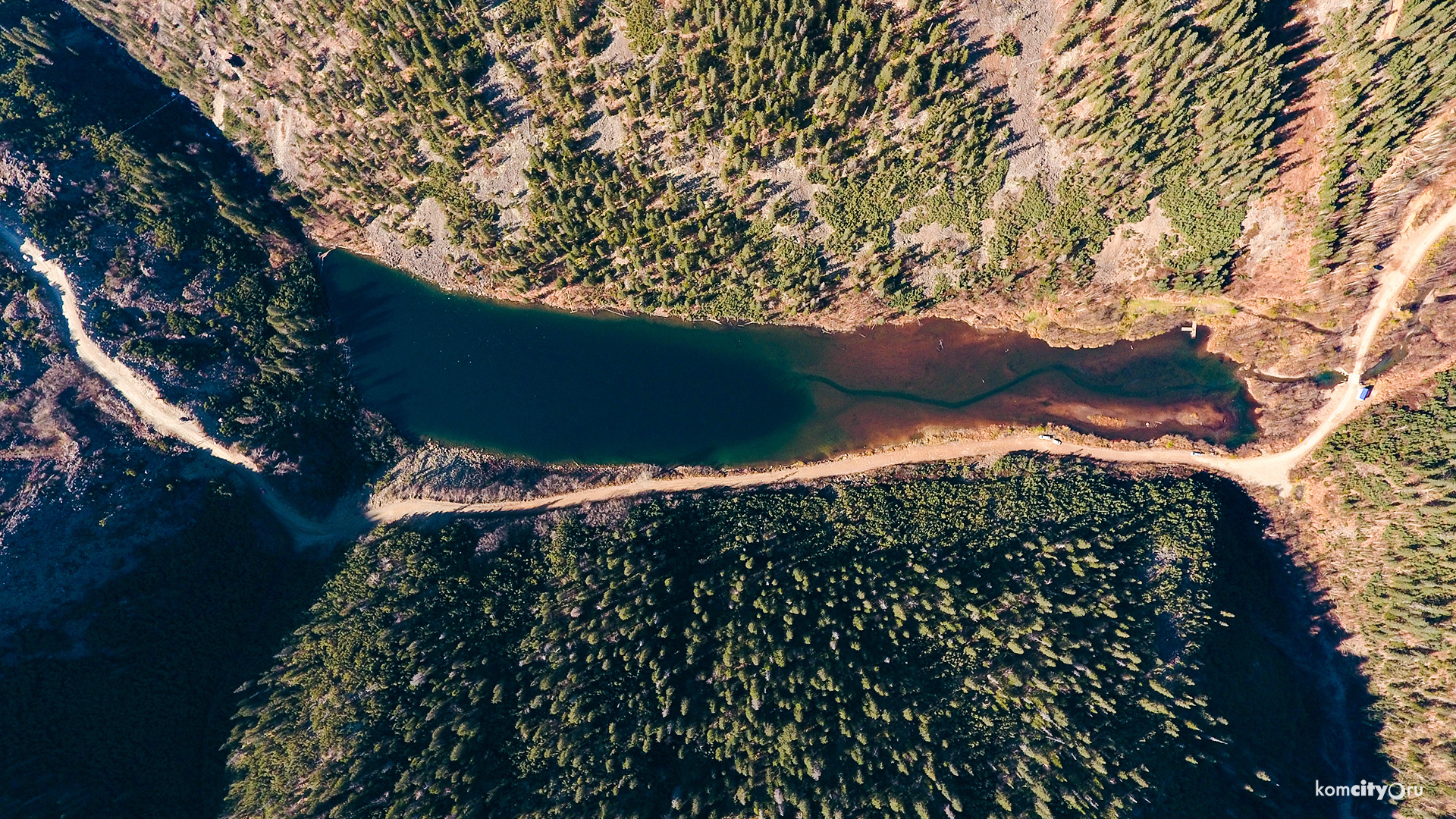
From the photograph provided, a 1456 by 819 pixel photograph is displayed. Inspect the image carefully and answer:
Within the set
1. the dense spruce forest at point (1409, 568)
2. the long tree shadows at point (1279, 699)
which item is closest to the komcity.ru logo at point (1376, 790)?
the long tree shadows at point (1279, 699)

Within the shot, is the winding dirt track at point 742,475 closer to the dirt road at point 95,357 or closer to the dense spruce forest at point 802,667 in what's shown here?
the dirt road at point 95,357

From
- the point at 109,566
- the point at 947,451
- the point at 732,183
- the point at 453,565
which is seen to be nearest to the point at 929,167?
the point at 732,183

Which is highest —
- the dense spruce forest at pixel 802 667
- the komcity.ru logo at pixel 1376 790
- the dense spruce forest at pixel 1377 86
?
the dense spruce forest at pixel 1377 86

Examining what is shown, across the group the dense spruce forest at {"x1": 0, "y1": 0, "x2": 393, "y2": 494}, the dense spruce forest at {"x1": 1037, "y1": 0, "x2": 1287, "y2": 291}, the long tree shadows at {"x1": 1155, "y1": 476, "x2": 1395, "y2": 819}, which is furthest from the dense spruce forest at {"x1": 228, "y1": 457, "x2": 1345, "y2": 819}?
the dense spruce forest at {"x1": 1037, "y1": 0, "x2": 1287, "y2": 291}

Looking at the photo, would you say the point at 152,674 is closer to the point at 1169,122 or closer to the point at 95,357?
the point at 95,357

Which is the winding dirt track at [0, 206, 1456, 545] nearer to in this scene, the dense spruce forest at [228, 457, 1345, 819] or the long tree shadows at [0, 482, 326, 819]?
the dense spruce forest at [228, 457, 1345, 819]

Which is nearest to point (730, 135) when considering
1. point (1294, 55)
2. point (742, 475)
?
point (742, 475)
